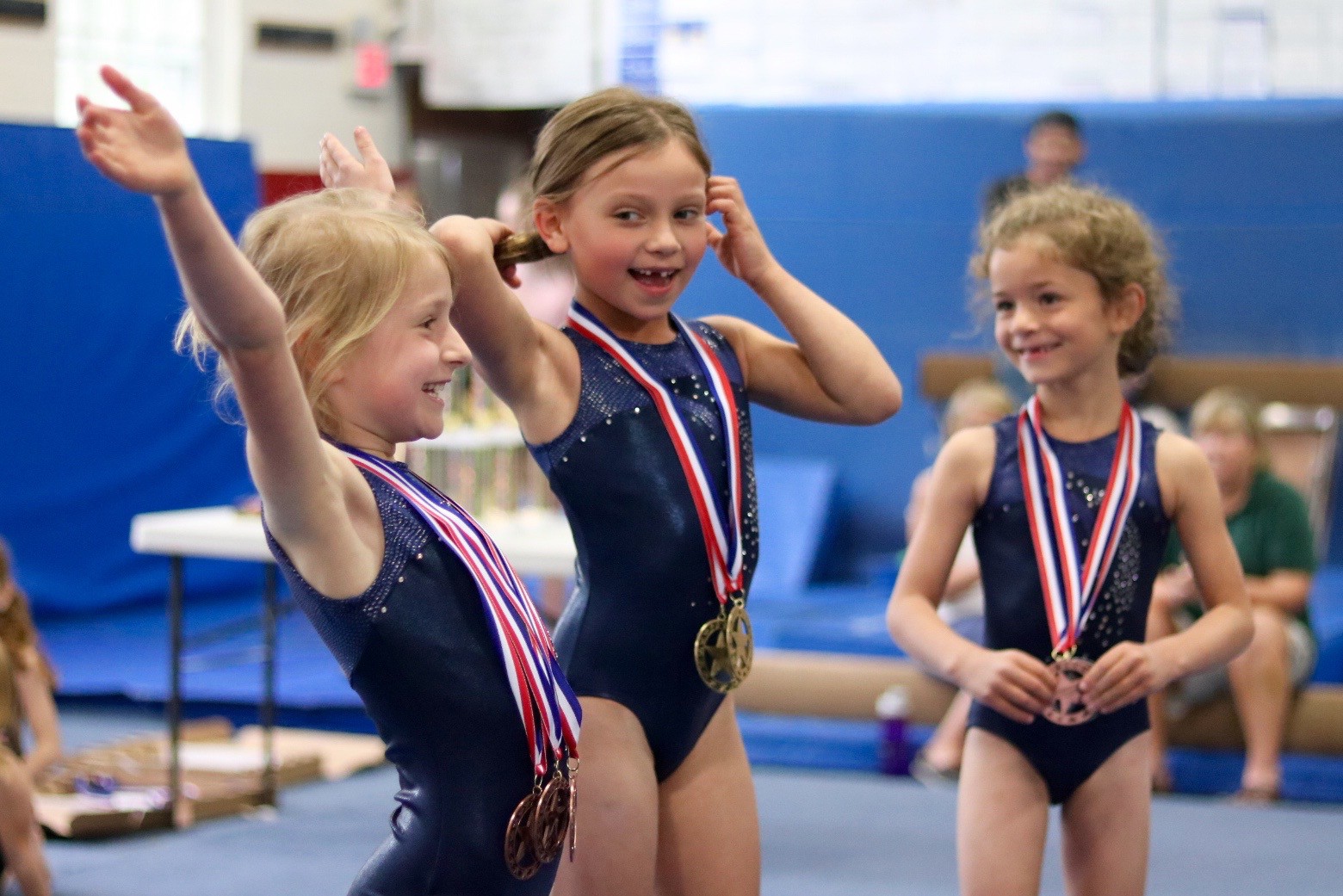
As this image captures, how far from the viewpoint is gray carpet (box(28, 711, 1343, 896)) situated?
12.7ft

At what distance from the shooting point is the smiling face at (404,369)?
5.56ft

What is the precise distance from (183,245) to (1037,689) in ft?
4.54

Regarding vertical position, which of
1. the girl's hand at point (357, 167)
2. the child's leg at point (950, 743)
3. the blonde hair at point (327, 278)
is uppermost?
the girl's hand at point (357, 167)

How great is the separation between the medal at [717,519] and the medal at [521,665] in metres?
0.36

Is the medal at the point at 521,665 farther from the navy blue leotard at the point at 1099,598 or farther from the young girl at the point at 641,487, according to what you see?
the navy blue leotard at the point at 1099,598

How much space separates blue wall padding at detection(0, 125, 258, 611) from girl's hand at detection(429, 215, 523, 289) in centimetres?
471

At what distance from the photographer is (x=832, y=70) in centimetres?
835

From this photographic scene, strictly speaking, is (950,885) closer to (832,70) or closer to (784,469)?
(784,469)

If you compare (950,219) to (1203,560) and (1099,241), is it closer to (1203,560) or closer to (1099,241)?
(1099,241)

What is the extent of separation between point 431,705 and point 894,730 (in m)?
3.54

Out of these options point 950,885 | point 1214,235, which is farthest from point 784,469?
point 950,885

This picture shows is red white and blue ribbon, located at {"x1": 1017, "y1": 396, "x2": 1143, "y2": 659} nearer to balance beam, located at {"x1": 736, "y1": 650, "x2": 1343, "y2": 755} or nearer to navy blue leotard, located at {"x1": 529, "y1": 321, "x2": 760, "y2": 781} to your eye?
navy blue leotard, located at {"x1": 529, "y1": 321, "x2": 760, "y2": 781}

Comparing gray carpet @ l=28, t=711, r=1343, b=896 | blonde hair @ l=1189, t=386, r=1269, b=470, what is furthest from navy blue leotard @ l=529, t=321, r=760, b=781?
blonde hair @ l=1189, t=386, r=1269, b=470

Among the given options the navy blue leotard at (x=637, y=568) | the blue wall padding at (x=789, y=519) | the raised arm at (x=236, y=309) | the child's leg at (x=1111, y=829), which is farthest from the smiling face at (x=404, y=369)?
the blue wall padding at (x=789, y=519)
